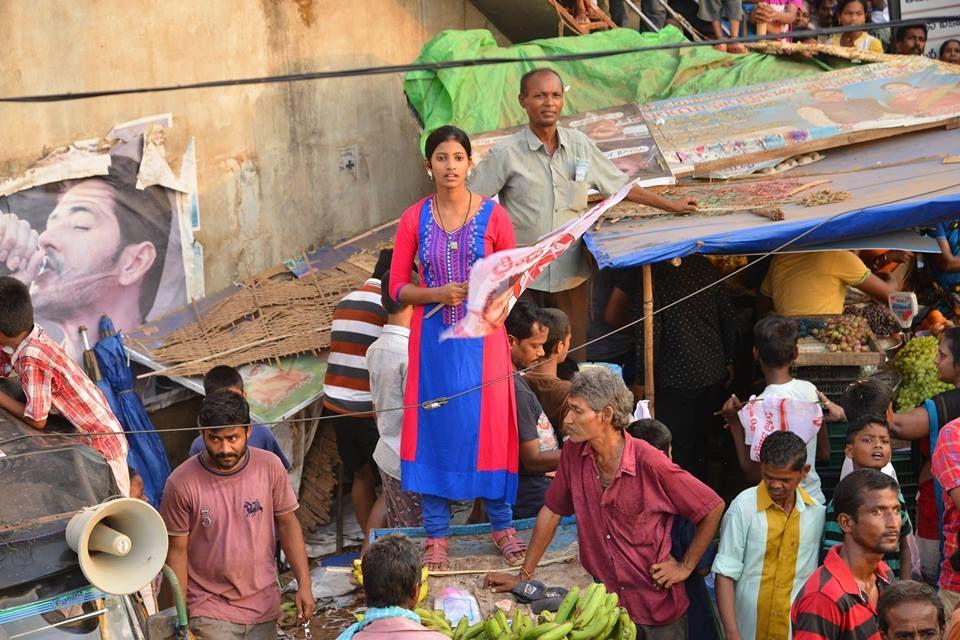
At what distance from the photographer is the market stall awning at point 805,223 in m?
7.40

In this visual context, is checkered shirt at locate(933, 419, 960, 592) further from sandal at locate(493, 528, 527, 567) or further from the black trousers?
the black trousers

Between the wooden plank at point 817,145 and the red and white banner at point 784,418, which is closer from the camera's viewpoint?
the red and white banner at point 784,418

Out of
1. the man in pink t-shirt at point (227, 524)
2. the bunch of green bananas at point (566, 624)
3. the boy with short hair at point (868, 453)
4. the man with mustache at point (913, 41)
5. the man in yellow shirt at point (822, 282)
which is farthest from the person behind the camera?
the man with mustache at point (913, 41)

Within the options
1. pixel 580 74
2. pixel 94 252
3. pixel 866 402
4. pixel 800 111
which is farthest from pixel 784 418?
pixel 94 252

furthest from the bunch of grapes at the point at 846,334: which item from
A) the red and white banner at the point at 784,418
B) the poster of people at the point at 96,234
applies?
the poster of people at the point at 96,234

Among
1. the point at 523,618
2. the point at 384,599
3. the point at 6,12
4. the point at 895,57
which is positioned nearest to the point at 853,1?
the point at 895,57

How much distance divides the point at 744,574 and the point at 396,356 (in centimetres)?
206

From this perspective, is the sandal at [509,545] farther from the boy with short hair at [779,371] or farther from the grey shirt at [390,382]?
the boy with short hair at [779,371]

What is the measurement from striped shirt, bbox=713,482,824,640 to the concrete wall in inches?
191

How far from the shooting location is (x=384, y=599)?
4305mm

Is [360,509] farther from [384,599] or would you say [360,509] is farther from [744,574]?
[384,599]

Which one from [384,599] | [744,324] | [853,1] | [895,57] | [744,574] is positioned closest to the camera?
[384,599]

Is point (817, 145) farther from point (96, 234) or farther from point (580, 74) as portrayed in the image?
point (96, 234)

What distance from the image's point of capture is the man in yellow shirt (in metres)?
7.84
